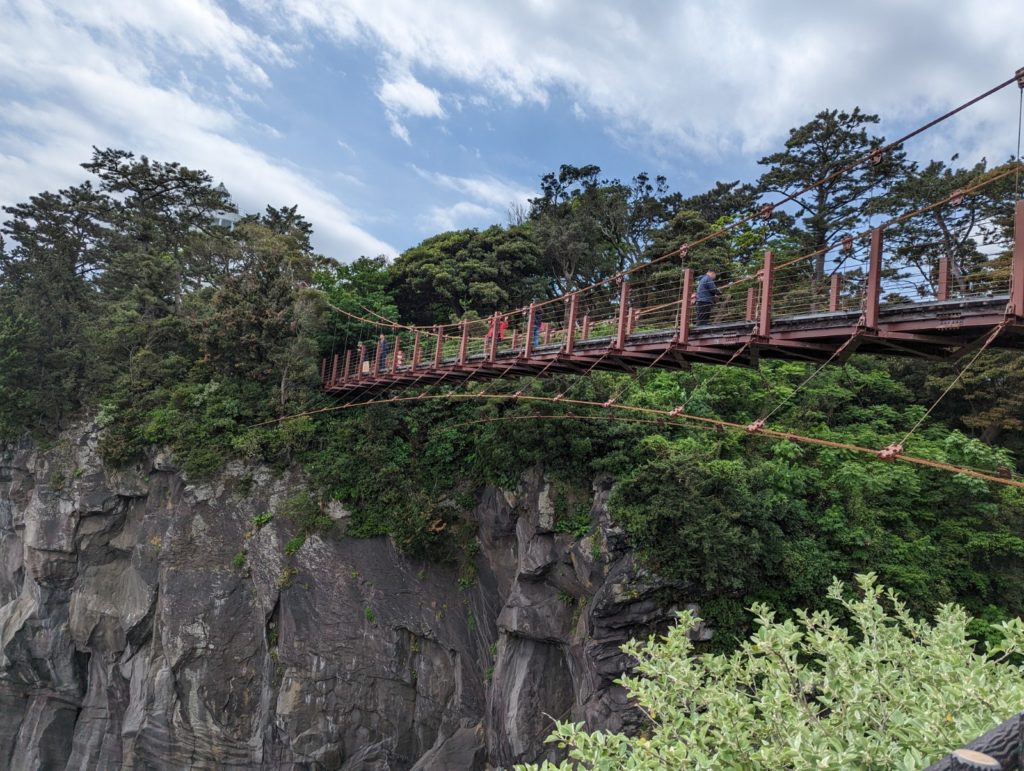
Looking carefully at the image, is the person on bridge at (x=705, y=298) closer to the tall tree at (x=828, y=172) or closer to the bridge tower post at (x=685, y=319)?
the bridge tower post at (x=685, y=319)

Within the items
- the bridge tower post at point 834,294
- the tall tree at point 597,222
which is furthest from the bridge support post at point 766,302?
the tall tree at point 597,222

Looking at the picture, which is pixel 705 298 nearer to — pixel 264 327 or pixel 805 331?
pixel 805 331

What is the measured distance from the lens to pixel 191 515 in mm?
12766

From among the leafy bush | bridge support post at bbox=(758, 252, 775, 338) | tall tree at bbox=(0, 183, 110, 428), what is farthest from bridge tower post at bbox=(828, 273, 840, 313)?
tall tree at bbox=(0, 183, 110, 428)

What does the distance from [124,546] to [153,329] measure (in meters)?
5.71

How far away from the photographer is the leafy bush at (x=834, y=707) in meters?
2.70

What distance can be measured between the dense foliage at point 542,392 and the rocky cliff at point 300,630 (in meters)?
0.74

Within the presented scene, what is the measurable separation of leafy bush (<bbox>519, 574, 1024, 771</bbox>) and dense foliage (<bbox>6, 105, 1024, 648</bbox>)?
3299 millimetres

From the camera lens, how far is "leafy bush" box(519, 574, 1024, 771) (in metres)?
2.70

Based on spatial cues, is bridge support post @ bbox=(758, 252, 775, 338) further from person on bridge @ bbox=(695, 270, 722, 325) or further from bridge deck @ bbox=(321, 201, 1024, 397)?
person on bridge @ bbox=(695, 270, 722, 325)

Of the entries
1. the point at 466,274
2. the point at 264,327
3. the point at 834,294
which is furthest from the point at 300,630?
the point at 466,274

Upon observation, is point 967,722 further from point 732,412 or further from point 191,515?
point 191,515

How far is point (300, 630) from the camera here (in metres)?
11.5

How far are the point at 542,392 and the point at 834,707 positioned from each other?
7582 millimetres
